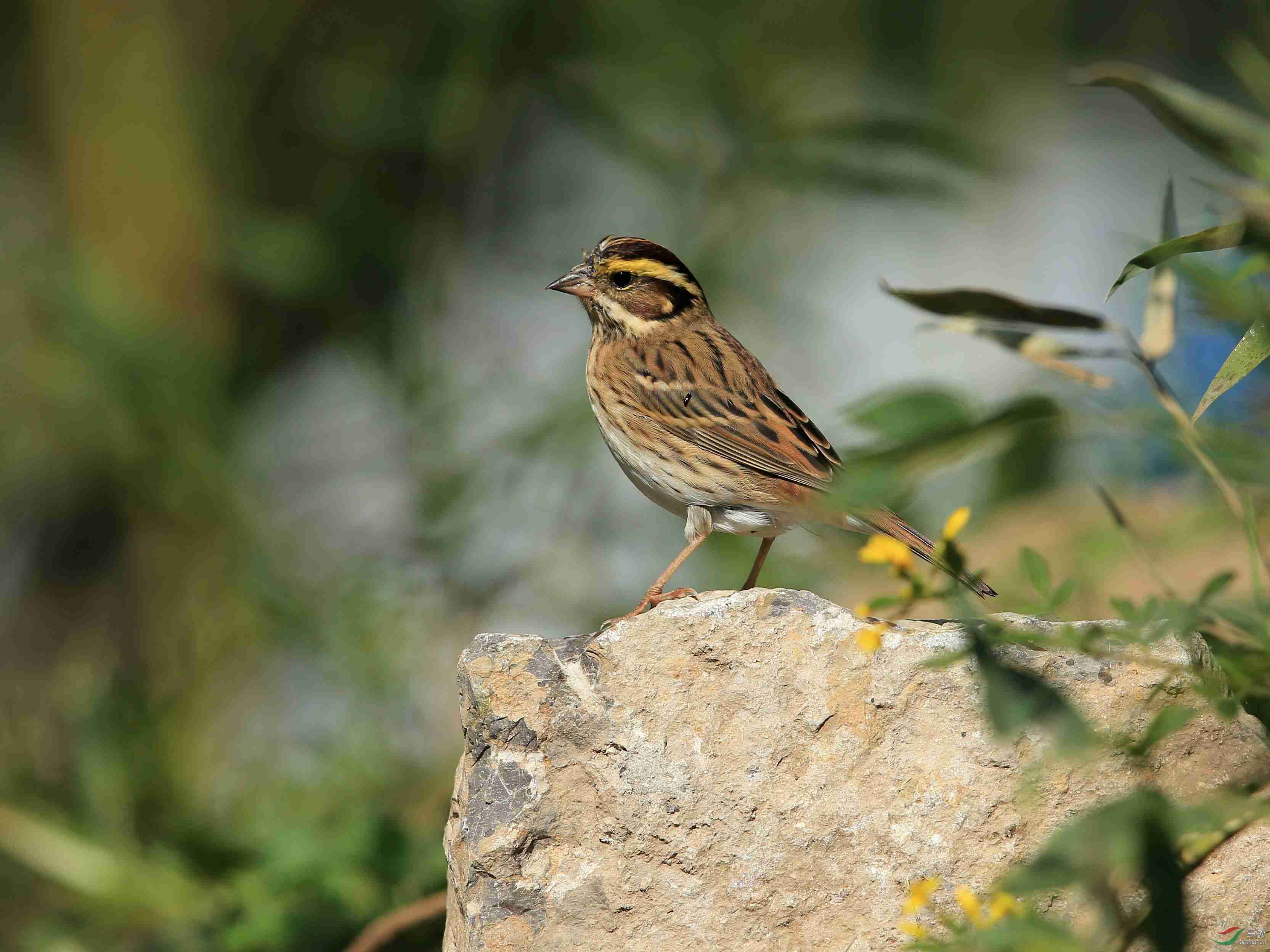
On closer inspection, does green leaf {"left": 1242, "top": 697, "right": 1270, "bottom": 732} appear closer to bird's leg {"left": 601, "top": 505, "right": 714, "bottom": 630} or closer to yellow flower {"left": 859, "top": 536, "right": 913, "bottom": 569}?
yellow flower {"left": 859, "top": 536, "right": 913, "bottom": 569}

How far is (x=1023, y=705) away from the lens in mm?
1383

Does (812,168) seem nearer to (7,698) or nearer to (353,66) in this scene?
(353,66)

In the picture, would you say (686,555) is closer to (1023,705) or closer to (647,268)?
(647,268)

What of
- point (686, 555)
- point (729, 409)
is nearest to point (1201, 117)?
point (686, 555)

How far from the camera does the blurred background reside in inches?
147

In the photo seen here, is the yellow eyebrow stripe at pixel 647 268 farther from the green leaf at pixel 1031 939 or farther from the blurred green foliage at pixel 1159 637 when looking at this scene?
the green leaf at pixel 1031 939

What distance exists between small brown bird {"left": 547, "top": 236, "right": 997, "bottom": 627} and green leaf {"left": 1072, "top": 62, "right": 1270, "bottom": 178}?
1108 millimetres

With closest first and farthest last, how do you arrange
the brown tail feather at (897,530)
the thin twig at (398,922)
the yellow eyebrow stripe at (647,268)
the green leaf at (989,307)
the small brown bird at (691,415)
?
the green leaf at (989,307)
the thin twig at (398,922)
the brown tail feather at (897,530)
the small brown bird at (691,415)
the yellow eyebrow stripe at (647,268)

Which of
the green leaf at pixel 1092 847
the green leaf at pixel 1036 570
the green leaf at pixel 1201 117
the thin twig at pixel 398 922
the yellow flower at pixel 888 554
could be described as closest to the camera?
the green leaf at pixel 1092 847

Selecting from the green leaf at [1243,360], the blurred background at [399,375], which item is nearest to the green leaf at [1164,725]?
the green leaf at [1243,360]

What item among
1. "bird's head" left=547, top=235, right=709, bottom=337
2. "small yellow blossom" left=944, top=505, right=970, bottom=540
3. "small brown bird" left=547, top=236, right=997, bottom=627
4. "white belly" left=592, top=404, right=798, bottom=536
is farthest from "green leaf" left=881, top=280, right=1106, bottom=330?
"bird's head" left=547, top=235, right=709, bottom=337

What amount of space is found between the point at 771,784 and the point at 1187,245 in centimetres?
102

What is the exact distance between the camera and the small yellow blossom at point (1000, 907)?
4.82 ft

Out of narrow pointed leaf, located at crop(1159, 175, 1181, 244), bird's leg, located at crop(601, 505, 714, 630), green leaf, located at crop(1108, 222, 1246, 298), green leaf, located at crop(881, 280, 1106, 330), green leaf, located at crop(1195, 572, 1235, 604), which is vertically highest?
narrow pointed leaf, located at crop(1159, 175, 1181, 244)
